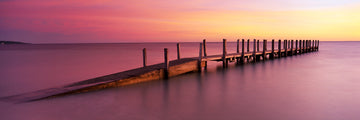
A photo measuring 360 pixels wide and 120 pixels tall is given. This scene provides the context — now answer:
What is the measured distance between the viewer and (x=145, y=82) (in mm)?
8531

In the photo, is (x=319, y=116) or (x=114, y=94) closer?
(x=319, y=116)

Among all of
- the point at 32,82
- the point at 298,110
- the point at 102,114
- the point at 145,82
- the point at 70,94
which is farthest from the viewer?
the point at 32,82

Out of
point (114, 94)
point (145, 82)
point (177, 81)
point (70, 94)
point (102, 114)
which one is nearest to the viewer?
point (102, 114)

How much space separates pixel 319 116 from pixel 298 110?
457 millimetres

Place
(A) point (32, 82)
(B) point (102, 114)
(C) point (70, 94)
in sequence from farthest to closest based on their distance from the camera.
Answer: (A) point (32, 82), (C) point (70, 94), (B) point (102, 114)

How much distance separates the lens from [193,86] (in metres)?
8.73

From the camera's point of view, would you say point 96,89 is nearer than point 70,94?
No

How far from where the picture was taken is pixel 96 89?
23.4ft

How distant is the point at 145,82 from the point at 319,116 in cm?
500

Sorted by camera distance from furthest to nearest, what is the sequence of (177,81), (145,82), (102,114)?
(177,81) < (145,82) < (102,114)

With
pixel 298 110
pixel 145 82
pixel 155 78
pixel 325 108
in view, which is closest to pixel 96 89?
pixel 145 82

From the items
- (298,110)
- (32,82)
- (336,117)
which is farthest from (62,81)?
(336,117)

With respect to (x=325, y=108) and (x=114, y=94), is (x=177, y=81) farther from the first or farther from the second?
(x=325, y=108)

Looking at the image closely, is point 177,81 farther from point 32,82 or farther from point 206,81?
point 32,82
